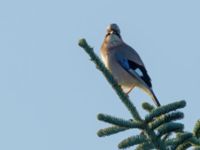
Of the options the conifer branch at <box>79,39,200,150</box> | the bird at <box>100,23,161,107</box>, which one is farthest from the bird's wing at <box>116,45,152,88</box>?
the conifer branch at <box>79,39,200,150</box>

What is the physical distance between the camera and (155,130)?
9.87 ft

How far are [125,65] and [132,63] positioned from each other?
15 cm

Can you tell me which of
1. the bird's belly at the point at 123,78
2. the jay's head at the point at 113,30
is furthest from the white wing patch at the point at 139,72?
the jay's head at the point at 113,30

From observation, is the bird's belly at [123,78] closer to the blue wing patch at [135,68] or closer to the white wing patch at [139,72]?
the blue wing patch at [135,68]

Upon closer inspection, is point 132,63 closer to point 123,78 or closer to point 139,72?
point 123,78

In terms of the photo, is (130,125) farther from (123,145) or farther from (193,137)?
(193,137)

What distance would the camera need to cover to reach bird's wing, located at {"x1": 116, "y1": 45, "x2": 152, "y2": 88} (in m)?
6.27

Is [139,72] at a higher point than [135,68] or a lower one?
lower

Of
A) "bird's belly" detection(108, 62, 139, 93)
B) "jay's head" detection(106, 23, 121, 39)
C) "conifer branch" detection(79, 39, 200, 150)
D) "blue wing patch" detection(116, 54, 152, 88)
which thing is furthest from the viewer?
"jay's head" detection(106, 23, 121, 39)

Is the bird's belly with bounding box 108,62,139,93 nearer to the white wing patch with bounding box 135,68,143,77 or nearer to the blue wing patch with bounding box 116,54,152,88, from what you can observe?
the blue wing patch with bounding box 116,54,152,88

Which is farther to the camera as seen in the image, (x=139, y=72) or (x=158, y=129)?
(x=139, y=72)

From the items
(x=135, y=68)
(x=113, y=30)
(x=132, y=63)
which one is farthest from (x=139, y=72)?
(x=113, y=30)

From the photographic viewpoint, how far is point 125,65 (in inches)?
266

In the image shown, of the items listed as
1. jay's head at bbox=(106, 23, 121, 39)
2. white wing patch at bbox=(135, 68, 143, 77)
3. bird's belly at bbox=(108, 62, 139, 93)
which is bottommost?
white wing patch at bbox=(135, 68, 143, 77)
